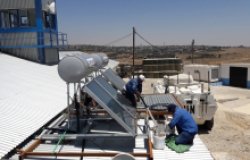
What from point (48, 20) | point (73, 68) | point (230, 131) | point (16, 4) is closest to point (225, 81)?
point (230, 131)

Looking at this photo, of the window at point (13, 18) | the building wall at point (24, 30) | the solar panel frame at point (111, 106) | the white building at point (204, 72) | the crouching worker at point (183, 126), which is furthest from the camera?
the white building at point (204, 72)

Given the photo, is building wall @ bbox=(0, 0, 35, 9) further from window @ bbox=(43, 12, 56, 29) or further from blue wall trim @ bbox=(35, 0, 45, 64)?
window @ bbox=(43, 12, 56, 29)

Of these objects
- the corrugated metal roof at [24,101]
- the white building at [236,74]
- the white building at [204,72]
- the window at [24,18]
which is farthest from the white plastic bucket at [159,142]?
the white building at [204,72]

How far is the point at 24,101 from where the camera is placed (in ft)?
36.4

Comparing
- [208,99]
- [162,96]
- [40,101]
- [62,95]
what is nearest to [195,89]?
[208,99]

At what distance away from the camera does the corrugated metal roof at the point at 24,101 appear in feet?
26.3

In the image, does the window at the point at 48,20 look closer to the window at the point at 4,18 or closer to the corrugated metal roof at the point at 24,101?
the window at the point at 4,18

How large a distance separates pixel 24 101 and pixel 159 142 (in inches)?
206

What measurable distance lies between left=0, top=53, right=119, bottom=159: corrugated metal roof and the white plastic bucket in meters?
3.22

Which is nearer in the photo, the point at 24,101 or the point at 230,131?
the point at 24,101

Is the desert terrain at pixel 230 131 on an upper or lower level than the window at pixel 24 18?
lower

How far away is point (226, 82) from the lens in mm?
35312

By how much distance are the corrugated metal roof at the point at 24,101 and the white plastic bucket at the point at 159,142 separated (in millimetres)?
3218

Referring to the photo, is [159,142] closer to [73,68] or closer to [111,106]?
[111,106]
